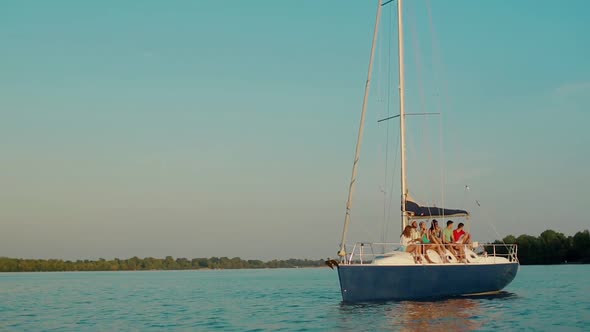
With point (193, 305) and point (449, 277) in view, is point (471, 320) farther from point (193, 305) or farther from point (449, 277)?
point (193, 305)

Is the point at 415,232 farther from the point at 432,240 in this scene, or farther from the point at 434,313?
the point at 434,313

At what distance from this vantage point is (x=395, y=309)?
24750 mm

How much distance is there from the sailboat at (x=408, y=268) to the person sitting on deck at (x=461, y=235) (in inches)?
10.8

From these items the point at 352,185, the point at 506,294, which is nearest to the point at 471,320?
the point at 352,185

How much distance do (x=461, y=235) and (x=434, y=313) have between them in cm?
778

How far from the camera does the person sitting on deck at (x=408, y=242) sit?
2789 cm

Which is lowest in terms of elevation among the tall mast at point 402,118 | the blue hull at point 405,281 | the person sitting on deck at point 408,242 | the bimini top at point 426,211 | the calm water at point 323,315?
the calm water at point 323,315

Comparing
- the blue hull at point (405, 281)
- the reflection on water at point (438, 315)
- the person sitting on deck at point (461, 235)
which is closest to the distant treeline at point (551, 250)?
the person sitting on deck at point (461, 235)

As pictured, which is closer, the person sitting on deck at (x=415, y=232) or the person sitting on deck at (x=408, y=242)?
the person sitting on deck at (x=408, y=242)

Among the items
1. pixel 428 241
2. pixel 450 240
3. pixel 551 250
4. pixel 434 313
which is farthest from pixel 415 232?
pixel 551 250

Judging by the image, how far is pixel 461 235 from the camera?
30.8m

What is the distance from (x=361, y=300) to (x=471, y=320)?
5678mm

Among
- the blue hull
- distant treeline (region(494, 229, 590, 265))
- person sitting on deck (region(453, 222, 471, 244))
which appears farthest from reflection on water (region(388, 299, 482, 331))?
distant treeline (region(494, 229, 590, 265))

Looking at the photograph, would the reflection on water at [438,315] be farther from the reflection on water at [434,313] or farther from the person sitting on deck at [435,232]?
the person sitting on deck at [435,232]
